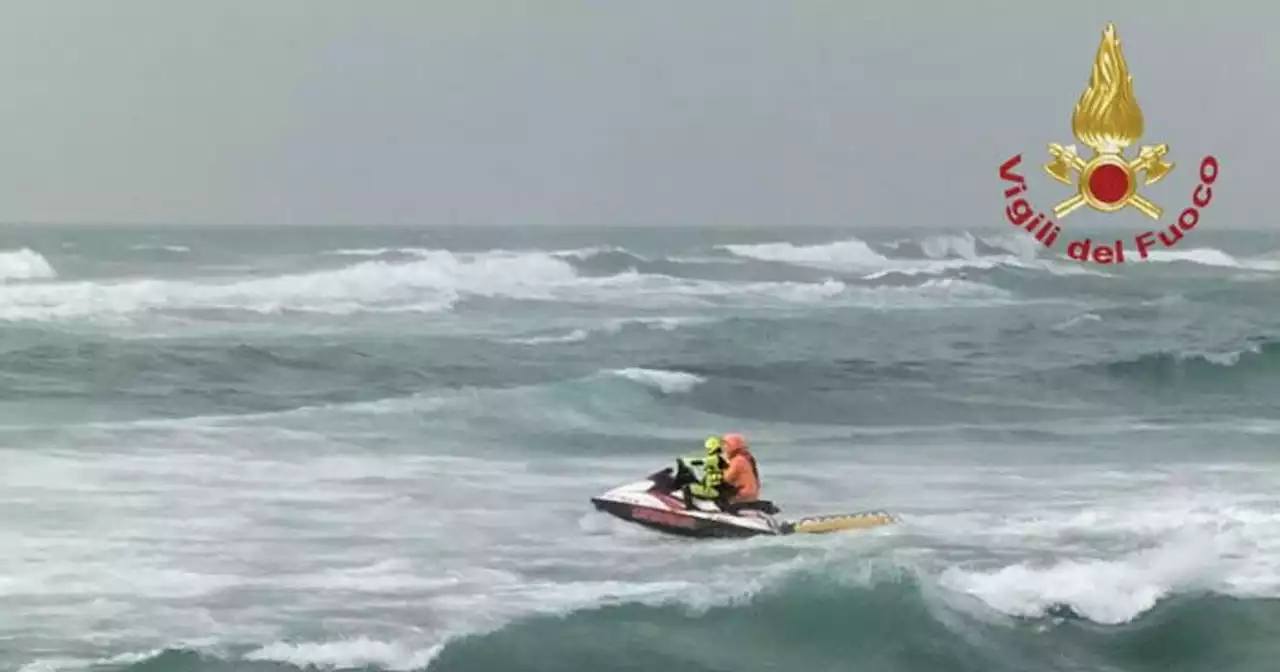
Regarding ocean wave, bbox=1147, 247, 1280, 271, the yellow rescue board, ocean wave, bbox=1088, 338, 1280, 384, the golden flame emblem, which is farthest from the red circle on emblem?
the yellow rescue board

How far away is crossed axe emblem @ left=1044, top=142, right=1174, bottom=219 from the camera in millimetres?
1815

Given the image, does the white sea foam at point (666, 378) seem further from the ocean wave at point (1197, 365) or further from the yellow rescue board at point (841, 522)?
the ocean wave at point (1197, 365)

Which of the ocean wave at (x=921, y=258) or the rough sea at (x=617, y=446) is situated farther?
the ocean wave at (x=921, y=258)

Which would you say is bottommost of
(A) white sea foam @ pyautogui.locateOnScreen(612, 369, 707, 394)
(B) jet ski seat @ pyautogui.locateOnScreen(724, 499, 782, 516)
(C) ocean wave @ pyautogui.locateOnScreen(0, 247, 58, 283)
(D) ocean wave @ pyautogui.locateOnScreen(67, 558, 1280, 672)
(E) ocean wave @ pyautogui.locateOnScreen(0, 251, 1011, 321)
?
(D) ocean wave @ pyautogui.locateOnScreen(67, 558, 1280, 672)

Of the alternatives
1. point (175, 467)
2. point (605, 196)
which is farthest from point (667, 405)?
point (175, 467)

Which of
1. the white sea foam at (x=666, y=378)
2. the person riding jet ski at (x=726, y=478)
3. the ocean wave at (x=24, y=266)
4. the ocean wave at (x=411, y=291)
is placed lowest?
the person riding jet ski at (x=726, y=478)

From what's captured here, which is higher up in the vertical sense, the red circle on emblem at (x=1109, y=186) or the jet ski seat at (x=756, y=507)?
the red circle on emblem at (x=1109, y=186)

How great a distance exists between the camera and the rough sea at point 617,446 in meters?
1.69

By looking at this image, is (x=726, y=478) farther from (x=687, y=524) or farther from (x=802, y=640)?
(x=802, y=640)

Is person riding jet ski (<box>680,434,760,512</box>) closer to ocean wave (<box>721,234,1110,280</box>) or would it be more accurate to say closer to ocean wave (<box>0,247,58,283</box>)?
ocean wave (<box>721,234,1110,280</box>)

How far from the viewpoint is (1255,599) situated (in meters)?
1.75

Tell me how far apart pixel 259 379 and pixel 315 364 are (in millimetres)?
85

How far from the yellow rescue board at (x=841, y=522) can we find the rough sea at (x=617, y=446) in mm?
18

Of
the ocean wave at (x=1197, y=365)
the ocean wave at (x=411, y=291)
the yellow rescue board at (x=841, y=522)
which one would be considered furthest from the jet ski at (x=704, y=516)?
the ocean wave at (x=1197, y=365)
